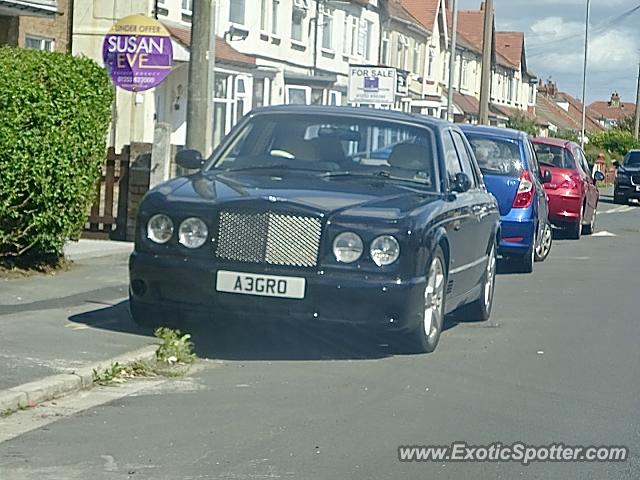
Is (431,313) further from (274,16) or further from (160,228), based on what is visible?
(274,16)

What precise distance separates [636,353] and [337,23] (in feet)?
Result: 124

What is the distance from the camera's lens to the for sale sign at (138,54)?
16.8 m

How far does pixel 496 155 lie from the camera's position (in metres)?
16.4

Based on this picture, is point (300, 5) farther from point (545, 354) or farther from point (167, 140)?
point (545, 354)

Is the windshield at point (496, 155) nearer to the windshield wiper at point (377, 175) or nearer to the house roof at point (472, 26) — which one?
the windshield wiper at point (377, 175)

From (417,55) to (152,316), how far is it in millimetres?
52357

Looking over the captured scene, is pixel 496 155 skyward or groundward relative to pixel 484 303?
skyward

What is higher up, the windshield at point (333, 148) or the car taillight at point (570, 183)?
the windshield at point (333, 148)

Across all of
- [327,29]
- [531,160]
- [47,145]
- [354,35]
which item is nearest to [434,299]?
[47,145]

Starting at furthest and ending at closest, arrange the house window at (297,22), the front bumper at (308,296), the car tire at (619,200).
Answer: the house window at (297,22) → the car tire at (619,200) → the front bumper at (308,296)

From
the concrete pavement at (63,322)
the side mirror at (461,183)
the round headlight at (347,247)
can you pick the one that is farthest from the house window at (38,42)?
the round headlight at (347,247)

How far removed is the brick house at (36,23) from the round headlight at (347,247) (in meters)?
15.6

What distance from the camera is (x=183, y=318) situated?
952 centimetres

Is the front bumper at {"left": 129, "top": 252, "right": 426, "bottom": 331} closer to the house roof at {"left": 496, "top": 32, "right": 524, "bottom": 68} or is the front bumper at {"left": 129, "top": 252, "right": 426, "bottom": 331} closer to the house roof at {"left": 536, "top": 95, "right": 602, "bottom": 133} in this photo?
the house roof at {"left": 496, "top": 32, "right": 524, "bottom": 68}
